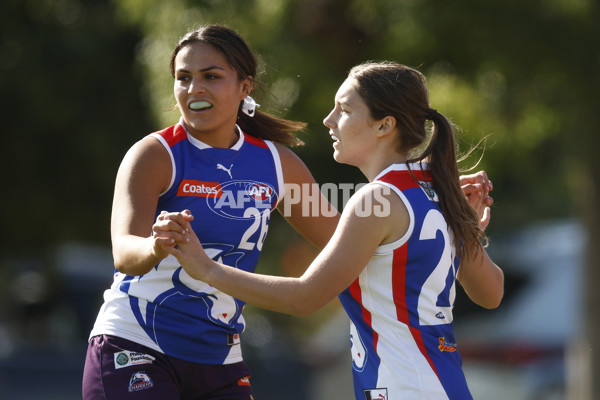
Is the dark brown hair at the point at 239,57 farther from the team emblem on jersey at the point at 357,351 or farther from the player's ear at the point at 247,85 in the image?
the team emblem on jersey at the point at 357,351

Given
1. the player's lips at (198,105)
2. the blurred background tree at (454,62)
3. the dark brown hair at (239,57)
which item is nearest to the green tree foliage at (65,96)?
the blurred background tree at (454,62)

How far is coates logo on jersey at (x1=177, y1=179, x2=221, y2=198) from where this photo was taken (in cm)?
323

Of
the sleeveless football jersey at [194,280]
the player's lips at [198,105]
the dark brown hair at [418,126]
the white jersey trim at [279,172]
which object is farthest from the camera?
the white jersey trim at [279,172]

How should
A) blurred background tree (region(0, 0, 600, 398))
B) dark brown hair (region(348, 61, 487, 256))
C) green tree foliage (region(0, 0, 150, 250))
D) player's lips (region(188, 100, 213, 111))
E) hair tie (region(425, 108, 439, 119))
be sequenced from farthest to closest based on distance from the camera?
green tree foliage (region(0, 0, 150, 250)), blurred background tree (region(0, 0, 600, 398)), player's lips (region(188, 100, 213, 111)), hair tie (region(425, 108, 439, 119)), dark brown hair (region(348, 61, 487, 256))

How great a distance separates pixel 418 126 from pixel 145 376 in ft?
4.22

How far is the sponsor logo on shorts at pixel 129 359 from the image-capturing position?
3.18 meters

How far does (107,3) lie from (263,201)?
21.0 feet

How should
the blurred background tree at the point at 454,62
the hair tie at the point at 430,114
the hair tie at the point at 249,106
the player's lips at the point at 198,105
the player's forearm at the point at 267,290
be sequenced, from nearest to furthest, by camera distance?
the player's forearm at the point at 267,290 → the hair tie at the point at 430,114 → the player's lips at the point at 198,105 → the hair tie at the point at 249,106 → the blurred background tree at the point at 454,62

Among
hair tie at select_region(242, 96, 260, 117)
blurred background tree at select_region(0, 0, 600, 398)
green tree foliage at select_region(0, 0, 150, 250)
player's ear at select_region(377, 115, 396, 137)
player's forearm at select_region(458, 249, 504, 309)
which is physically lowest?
player's forearm at select_region(458, 249, 504, 309)

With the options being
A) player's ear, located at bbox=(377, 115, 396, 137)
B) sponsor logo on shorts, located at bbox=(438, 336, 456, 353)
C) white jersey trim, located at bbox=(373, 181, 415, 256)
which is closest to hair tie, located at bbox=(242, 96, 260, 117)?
player's ear, located at bbox=(377, 115, 396, 137)

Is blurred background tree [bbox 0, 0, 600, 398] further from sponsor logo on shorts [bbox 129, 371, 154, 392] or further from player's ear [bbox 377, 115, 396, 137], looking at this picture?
sponsor logo on shorts [bbox 129, 371, 154, 392]

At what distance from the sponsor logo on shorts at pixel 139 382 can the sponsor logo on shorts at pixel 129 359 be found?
4 cm

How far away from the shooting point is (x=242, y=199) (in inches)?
132

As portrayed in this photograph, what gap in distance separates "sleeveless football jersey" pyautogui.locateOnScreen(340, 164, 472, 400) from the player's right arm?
72 centimetres
